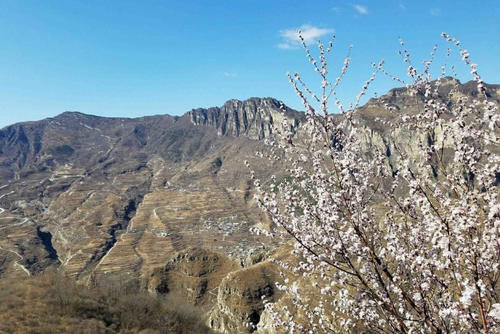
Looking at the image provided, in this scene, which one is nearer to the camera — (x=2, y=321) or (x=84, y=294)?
(x=2, y=321)

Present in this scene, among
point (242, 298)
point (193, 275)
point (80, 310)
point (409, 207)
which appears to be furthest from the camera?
point (193, 275)

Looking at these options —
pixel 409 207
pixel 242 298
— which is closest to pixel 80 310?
pixel 242 298

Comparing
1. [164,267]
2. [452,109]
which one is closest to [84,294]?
[164,267]

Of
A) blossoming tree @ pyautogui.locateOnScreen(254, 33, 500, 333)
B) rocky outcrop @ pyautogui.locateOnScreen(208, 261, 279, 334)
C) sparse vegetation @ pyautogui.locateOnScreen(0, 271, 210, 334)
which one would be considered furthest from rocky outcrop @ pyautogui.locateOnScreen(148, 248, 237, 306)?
blossoming tree @ pyautogui.locateOnScreen(254, 33, 500, 333)

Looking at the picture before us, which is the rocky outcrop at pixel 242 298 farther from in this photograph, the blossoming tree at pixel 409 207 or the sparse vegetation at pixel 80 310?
the blossoming tree at pixel 409 207

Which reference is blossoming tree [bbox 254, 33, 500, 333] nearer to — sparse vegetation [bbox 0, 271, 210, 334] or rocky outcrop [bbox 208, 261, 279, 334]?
sparse vegetation [bbox 0, 271, 210, 334]

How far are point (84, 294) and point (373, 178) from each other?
52.7m

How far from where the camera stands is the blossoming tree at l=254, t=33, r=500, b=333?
233 inches

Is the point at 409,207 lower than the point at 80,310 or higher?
higher

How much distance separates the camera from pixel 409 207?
7160mm

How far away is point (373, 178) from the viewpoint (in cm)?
822

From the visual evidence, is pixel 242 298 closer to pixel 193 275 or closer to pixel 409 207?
pixel 193 275

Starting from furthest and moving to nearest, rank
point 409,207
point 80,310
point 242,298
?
point 242,298
point 80,310
point 409,207

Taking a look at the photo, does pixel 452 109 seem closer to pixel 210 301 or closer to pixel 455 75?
pixel 455 75
